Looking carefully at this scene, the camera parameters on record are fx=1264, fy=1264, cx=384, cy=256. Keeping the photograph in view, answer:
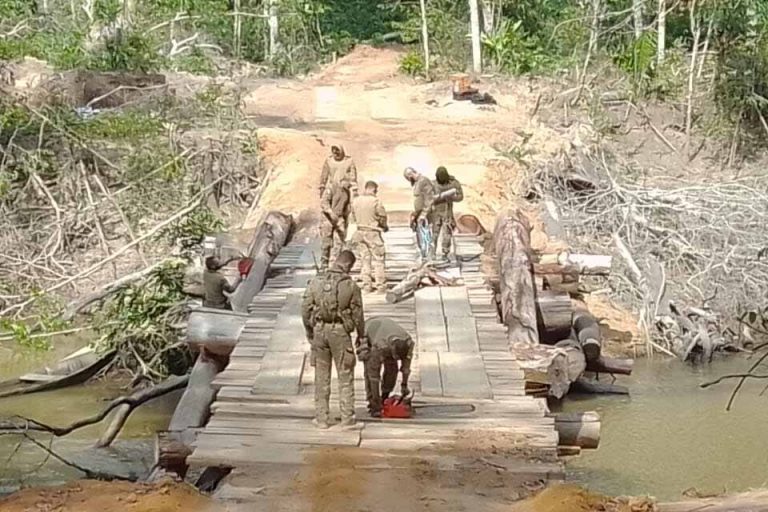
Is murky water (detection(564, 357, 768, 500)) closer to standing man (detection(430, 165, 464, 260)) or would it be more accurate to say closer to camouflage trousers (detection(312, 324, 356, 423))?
standing man (detection(430, 165, 464, 260))

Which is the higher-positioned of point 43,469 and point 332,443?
point 332,443

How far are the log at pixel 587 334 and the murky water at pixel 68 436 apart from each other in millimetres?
5324

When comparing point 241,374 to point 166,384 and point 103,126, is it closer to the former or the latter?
point 166,384

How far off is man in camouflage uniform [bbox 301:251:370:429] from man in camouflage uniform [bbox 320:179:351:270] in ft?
17.7

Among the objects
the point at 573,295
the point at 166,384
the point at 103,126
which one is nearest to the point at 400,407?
the point at 166,384

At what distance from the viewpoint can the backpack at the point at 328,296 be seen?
9062 mm

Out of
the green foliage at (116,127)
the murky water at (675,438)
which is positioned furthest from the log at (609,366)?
the green foliage at (116,127)

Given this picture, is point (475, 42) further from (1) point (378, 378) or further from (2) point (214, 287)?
(1) point (378, 378)

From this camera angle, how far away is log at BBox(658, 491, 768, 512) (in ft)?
23.0

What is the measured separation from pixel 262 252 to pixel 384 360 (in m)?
7.04

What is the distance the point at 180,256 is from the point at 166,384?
4300 mm

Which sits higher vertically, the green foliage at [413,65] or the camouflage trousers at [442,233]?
the camouflage trousers at [442,233]

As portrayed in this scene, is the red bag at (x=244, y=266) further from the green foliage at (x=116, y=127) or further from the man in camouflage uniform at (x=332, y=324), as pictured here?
the green foliage at (x=116, y=127)

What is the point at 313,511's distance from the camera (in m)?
7.98
